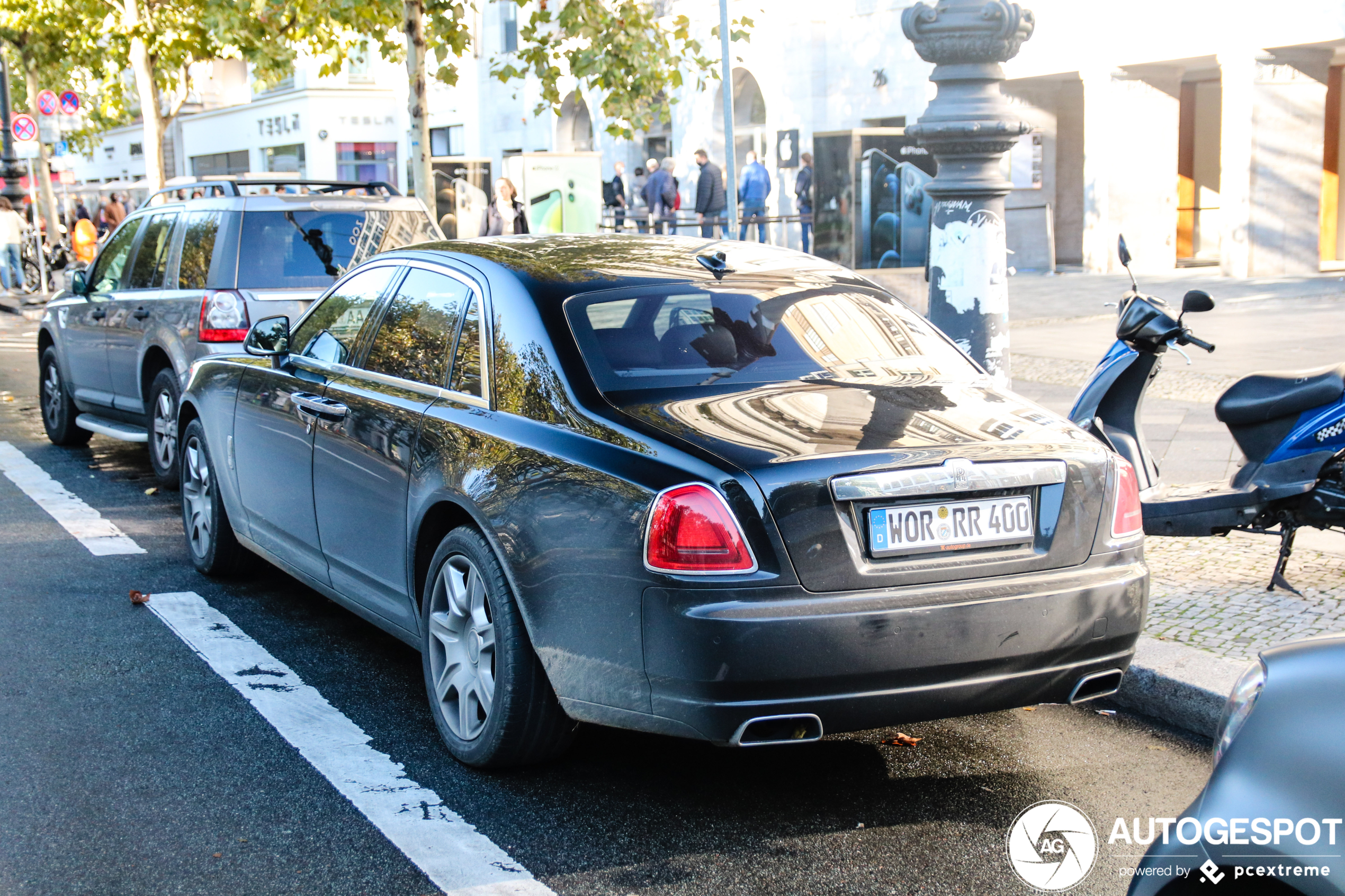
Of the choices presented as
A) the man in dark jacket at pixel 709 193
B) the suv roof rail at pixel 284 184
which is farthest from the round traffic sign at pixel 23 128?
the suv roof rail at pixel 284 184

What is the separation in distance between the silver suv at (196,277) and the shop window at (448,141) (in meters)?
30.3

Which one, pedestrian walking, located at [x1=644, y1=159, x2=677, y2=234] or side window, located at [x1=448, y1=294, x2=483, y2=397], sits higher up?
pedestrian walking, located at [x1=644, y1=159, x2=677, y2=234]

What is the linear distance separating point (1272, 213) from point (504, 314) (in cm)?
1871

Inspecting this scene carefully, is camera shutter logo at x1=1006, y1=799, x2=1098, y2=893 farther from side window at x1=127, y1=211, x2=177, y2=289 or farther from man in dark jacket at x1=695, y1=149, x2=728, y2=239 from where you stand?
man in dark jacket at x1=695, y1=149, x2=728, y2=239

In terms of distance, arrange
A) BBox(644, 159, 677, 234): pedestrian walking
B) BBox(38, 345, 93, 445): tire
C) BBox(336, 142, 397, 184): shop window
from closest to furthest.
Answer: BBox(38, 345, 93, 445): tire, BBox(644, 159, 677, 234): pedestrian walking, BBox(336, 142, 397, 184): shop window

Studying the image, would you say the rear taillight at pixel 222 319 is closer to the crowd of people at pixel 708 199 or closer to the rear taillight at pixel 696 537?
the rear taillight at pixel 696 537

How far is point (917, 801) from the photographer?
13.2 ft

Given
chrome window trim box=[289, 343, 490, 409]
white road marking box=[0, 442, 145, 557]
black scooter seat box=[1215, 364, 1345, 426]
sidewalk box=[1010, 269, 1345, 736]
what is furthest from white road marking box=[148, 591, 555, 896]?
black scooter seat box=[1215, 364, 1345, 426]

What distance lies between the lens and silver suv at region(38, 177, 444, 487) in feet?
27.8

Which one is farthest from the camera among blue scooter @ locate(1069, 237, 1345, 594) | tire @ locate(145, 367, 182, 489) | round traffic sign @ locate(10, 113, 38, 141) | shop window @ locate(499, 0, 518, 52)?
shop window @ locate(499, 0, 518, 52)

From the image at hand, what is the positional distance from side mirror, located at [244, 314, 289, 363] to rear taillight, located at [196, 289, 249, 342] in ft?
7.43

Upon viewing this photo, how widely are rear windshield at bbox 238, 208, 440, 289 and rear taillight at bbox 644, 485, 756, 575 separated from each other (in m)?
5.28

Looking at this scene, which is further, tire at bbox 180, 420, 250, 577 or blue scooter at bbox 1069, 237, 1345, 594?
tire at bbox 180, 420, 250, 577
